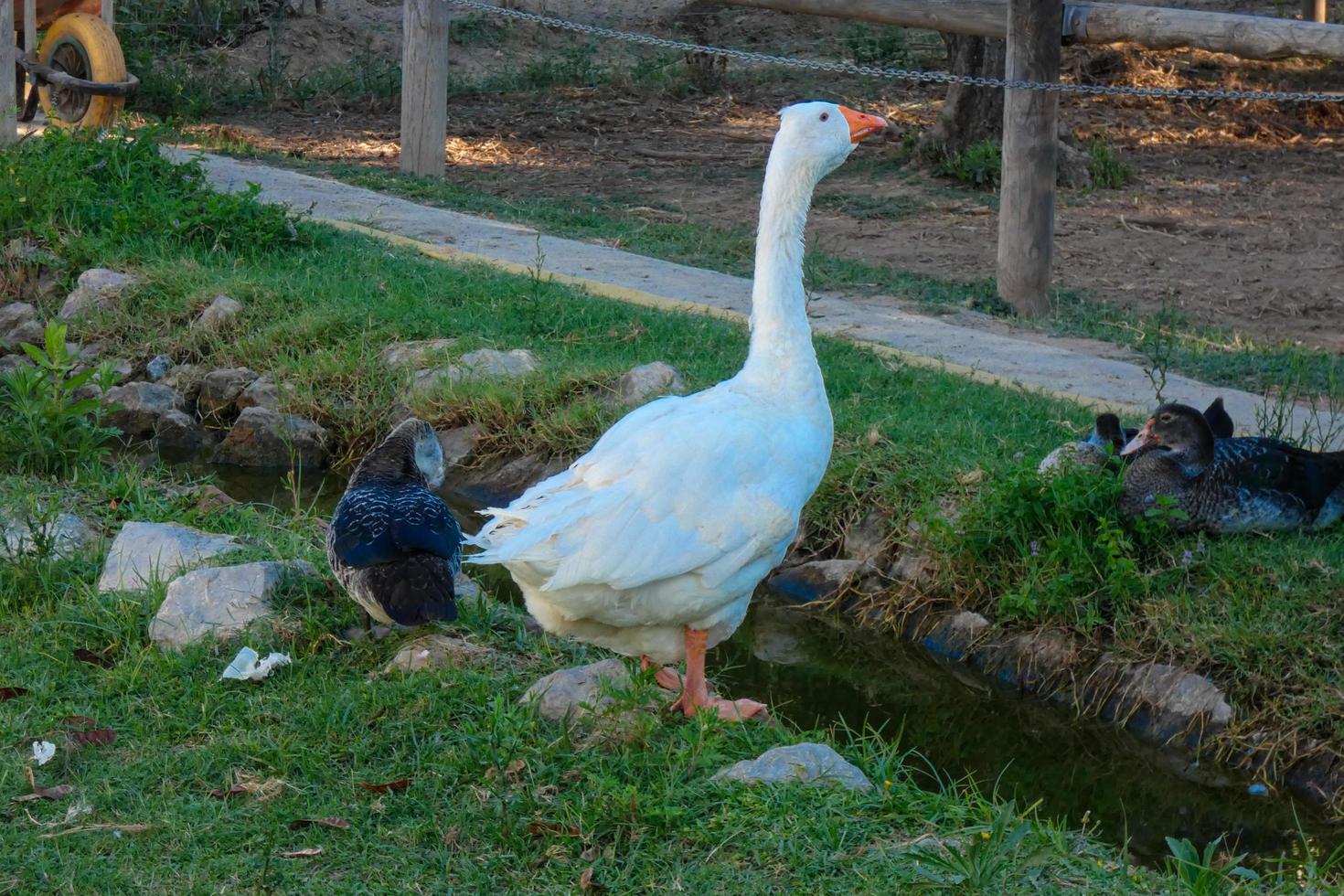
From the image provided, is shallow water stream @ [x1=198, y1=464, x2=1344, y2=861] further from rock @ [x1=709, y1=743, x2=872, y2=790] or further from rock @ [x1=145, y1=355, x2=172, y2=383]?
rock @ [x1=145, y1=355, x2=172, y2=383]

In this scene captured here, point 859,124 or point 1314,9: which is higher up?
point 1314,9

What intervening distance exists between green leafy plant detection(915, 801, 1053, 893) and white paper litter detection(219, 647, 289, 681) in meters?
1.81

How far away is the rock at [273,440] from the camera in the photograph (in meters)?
6.66

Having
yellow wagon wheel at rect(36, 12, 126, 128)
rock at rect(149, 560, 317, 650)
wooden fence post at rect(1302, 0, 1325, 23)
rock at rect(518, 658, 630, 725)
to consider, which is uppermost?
wooden fence post at rect(1302, 0, 1325, 23)

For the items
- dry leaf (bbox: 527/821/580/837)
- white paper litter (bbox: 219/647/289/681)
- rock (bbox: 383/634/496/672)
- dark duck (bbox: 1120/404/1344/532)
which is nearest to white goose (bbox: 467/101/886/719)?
rock (bbox: 383/634/496/672)

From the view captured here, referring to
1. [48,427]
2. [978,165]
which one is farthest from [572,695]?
[978,165]

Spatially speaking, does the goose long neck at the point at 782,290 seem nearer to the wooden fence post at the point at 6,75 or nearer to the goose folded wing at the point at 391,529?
the goose folded wing at the point at 391,529

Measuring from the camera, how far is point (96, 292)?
7.67 meters

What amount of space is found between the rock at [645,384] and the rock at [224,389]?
1853 millimetres

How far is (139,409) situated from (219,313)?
67 centimetres

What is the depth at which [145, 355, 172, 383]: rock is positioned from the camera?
7.23m

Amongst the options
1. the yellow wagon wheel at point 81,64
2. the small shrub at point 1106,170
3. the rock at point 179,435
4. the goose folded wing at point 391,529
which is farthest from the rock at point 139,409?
the small shrub at point 1106,170

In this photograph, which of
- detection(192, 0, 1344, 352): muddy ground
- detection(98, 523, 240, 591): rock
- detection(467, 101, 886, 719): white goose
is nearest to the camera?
detection(467, 101, 886, 719): white goose

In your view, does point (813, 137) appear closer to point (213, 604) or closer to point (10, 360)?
point (213, 604)
